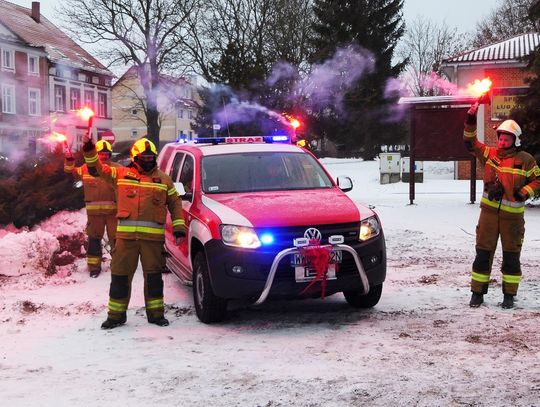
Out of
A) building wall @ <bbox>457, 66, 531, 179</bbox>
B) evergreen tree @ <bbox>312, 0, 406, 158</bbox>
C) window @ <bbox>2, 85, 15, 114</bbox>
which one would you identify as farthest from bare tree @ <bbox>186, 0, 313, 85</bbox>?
building wall @ <bbox>457, 66, 531, 179</bbox>

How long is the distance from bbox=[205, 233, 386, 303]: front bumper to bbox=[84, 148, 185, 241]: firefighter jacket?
609 millimetres

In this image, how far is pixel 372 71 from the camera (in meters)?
45.3

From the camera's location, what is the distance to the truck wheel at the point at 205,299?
6.41 meters

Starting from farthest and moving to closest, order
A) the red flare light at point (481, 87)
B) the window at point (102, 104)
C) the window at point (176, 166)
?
the window at point (102, 104) < the window at point (176, 166) < the red flare light at point (481, 87)

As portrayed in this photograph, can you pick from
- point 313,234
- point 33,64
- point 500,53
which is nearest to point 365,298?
point 313,234

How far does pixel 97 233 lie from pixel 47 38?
25.2 metres

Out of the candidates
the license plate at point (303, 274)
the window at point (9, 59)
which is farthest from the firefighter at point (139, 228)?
the window at point (9, 59)

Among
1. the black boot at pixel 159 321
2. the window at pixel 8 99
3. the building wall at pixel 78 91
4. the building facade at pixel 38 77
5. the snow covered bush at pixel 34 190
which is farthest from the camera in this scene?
the building wall at pixel 78 91

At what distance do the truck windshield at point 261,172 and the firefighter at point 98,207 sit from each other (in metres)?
2.07

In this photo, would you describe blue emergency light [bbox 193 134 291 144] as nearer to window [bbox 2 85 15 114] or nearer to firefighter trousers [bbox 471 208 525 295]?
firefighter trousers [bbox 471 208 525 295]

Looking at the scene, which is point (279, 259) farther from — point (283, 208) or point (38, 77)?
point (38, 77)

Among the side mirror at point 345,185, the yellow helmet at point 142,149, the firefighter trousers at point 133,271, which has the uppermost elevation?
the yellow helmet at point 142,149

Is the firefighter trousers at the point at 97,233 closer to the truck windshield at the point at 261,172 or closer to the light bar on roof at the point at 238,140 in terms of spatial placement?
the light bar on roof at the point at 238,140

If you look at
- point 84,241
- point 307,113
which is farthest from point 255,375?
point 307,113
